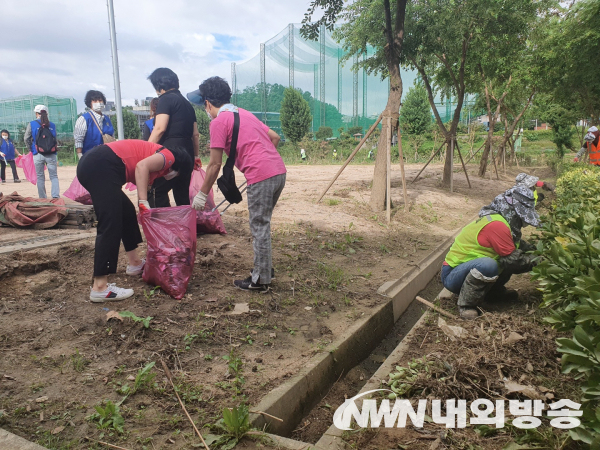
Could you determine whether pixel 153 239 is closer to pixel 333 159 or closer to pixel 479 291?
pixel 479 291

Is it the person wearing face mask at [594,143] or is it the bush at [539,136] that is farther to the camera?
the bush at [539,136]

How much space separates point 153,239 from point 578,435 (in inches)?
121

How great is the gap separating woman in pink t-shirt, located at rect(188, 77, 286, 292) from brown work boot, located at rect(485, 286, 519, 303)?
2.16m

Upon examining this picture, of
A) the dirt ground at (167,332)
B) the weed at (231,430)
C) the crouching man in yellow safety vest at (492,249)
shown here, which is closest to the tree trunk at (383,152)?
the dirt ground at (167,332)

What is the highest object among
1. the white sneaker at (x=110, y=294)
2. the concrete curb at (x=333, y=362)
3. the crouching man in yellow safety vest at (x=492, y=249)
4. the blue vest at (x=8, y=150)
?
the blue vest at (x=8, y=150)

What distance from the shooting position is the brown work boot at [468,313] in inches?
151

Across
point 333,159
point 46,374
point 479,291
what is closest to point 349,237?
point 479,291

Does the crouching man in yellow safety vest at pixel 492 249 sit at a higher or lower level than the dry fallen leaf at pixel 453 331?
higher

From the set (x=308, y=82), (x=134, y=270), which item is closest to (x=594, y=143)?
(x=134, y=270)

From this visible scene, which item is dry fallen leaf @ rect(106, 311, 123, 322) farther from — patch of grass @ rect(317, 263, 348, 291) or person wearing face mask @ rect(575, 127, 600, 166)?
Answer: person wearing face mask @ rect(575, 127, 600, 166)

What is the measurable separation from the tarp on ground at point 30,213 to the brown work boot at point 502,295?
5.18 meters

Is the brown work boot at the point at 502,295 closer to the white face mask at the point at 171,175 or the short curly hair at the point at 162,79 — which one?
the white face mask at the point at 171,175

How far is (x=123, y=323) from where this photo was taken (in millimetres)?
3195

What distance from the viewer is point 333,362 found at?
3.24 m
